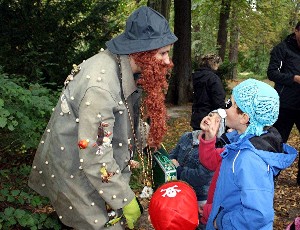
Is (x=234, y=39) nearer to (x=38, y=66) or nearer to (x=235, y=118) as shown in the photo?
(x=38, y=66)

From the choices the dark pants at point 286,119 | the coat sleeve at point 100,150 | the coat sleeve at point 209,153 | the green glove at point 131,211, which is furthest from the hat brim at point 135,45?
the dark pants at point 286,119

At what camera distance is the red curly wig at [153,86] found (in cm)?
232

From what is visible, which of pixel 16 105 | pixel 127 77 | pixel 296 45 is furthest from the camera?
pixel 296 45

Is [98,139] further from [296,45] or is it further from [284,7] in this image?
[284,7]

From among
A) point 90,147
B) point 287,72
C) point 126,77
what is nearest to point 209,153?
point 126,77

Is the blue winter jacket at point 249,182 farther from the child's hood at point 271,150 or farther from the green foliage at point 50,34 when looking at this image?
the green foliage at point 50,34

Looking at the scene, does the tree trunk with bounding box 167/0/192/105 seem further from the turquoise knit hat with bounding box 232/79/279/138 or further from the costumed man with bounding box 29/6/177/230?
the turquoise knit hat with bounding box 232/79/279/138

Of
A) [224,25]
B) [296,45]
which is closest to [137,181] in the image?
[296,45]

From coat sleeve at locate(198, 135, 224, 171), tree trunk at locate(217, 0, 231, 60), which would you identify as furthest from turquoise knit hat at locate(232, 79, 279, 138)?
tree trunk at locate(217, 0, 231, 60)

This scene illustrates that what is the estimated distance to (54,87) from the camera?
645 centimetres

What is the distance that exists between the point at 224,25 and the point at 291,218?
17.0 m

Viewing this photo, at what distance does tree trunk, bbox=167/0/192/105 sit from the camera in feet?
38.0

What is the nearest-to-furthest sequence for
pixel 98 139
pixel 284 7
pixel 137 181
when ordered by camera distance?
1. pixel 98 139
2. pixel 137 181
3. pixel 284 7

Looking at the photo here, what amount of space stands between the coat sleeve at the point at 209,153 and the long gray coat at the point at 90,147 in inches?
21.5
